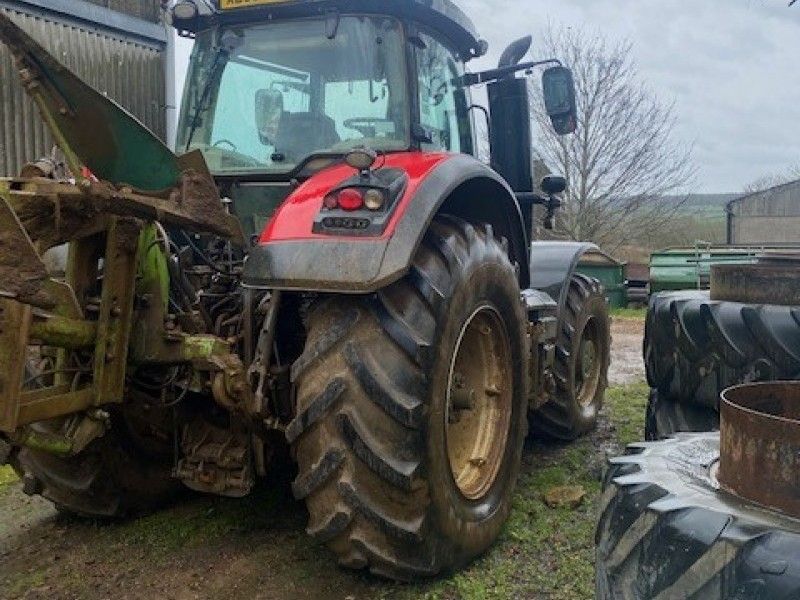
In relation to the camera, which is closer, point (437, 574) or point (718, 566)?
point (718, 566)

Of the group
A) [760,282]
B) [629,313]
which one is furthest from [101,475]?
[629,313]

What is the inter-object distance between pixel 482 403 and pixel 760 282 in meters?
1.24

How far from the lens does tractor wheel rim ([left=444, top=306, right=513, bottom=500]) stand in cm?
342

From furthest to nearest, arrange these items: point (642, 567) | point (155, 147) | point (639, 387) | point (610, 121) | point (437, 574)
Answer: point (610, 121)
point (639, 387)
point (437, 574)
point (155, 147)
point (642, 567)

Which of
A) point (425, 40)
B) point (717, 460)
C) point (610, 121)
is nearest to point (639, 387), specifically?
point (425, 40)

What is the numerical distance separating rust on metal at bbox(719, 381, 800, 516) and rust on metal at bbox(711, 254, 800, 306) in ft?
4.49

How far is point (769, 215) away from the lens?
31641 mm

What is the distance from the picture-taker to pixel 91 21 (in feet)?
26.5

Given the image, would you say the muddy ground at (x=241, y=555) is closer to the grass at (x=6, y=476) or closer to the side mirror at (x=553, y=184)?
the grass at (x=6, y=476)

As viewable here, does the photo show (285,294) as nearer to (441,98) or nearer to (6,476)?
(441,98)

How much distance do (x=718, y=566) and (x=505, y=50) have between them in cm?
378

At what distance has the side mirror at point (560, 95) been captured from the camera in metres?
4.44

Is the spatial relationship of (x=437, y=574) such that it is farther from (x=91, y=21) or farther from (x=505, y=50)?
(x=91, y=21)

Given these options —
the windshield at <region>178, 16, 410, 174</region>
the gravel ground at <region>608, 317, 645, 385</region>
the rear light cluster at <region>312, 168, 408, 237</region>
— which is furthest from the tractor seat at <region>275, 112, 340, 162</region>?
the gravel ground at <region>608, 317, 645, 385</region>
